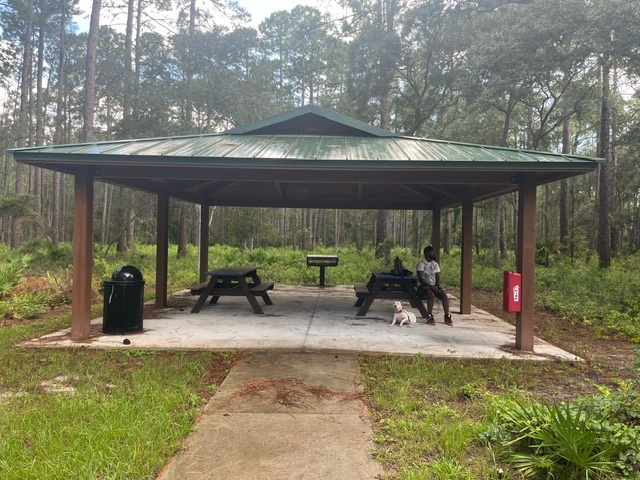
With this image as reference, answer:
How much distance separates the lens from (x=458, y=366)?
15.7 feet

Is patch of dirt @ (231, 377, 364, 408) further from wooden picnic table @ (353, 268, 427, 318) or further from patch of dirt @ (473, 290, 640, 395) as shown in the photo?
wooden picnic table @ (353, 268, 427, 318)

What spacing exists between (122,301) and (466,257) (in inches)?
255

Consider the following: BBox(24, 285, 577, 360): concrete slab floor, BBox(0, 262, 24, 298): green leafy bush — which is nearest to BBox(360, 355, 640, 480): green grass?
BBox(24, 285, 577, 360): concrete slab floor

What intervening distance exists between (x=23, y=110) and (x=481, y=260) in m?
23.9

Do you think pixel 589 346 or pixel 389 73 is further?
pixel 389 73

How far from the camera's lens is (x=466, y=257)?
8.30 meters

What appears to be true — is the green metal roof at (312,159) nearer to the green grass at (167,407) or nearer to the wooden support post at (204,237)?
the green grass at (167,407)

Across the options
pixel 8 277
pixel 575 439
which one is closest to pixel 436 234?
pixel 575 439

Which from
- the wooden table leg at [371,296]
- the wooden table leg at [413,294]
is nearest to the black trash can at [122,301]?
the wooden table leg at [371,296]

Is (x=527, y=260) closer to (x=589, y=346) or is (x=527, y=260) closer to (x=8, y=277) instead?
(x=589, y=346)

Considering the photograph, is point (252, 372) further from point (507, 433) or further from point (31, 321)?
point (31, 321)

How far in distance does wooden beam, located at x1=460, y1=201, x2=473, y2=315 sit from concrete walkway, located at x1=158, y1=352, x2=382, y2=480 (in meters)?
4.53

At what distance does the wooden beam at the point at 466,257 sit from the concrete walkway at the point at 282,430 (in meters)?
4.53

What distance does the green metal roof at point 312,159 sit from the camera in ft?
17.1
